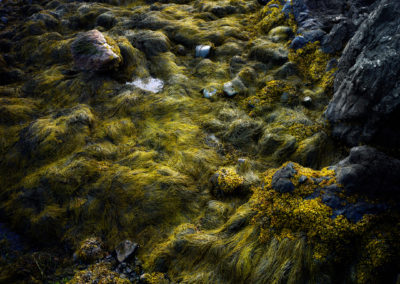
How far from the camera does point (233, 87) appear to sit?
559cm

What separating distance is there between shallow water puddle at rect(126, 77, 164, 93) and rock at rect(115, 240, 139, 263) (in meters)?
3.82

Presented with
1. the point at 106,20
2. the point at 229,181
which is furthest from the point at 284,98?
the point at 106,20

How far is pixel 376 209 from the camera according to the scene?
9.05 feet

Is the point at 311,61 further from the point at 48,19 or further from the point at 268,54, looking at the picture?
the point at 48,19

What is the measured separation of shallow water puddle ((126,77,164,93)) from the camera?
19.9 ft

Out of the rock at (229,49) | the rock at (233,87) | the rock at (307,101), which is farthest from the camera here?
the rock at (229,49)

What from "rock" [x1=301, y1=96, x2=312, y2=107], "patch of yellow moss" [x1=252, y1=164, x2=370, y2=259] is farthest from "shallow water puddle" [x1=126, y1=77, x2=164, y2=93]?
"patch of yellow moss" [x1=252, y1=164, x2=370, y2=259]

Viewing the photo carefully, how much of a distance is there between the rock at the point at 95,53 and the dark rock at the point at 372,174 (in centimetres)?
586

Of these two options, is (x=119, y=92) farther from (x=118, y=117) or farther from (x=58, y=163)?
(x=58, y=163)

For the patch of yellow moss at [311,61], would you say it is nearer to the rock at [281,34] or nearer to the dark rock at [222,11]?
the rock at [281,34]

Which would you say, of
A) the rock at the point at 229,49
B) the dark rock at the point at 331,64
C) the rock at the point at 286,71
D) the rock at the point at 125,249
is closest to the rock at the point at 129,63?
the rock at the point at 229,49

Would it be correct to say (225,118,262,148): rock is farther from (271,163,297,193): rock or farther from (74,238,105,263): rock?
(74,238,105,263): rock

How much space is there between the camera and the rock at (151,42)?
6.88 meters

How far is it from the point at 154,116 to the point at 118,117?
0.89 m
